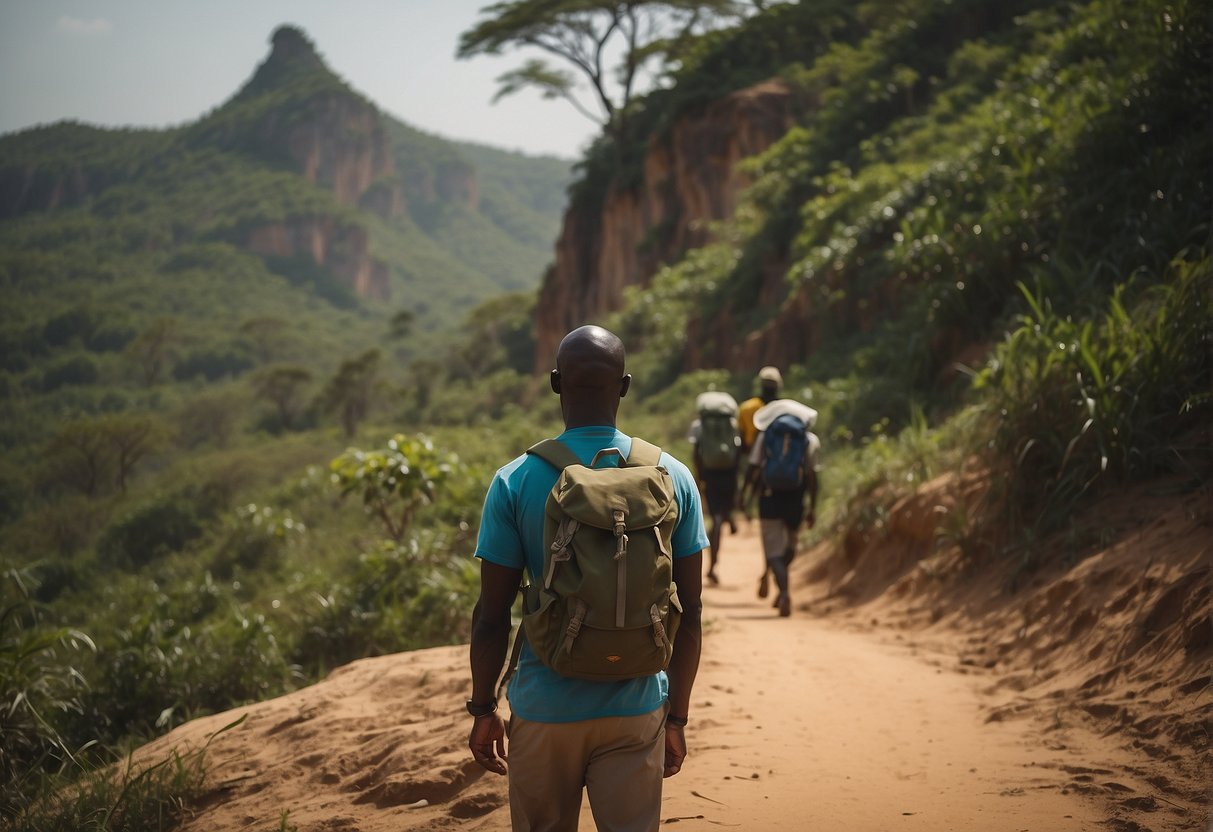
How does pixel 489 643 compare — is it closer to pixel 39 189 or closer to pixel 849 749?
pixel 849 749

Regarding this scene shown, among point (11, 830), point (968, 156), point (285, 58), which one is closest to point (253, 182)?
point (285, 58)

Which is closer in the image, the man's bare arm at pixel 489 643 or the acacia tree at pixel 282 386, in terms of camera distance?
the man's bare arm at pixel 489 643

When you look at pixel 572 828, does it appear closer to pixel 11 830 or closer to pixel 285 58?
pixel 11 830

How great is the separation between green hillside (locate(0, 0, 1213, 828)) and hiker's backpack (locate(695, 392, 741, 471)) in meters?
1.31

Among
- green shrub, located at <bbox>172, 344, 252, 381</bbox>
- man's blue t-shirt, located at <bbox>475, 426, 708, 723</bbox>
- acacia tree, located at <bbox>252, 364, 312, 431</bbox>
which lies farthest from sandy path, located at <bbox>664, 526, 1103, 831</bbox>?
green shrub, located at <bbox>172, 344, 252, 381</bbox>

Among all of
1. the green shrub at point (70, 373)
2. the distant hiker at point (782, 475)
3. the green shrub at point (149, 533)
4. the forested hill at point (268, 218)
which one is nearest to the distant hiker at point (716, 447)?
the distant hiker at point (782, 475)

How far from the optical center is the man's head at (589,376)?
2.24 metres

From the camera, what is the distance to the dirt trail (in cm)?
331

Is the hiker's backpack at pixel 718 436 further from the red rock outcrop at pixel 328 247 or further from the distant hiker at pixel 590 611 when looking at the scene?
the red rock outcrop at pixel 328 247

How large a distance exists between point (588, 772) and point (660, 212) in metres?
25.0

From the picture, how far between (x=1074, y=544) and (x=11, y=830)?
4.98 metres

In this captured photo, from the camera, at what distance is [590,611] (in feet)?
6.68

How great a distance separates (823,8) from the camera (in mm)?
23500

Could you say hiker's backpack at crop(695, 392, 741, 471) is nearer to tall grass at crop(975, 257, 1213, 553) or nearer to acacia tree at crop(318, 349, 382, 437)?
tall grass at crop(975, 257, 1213, 553)
